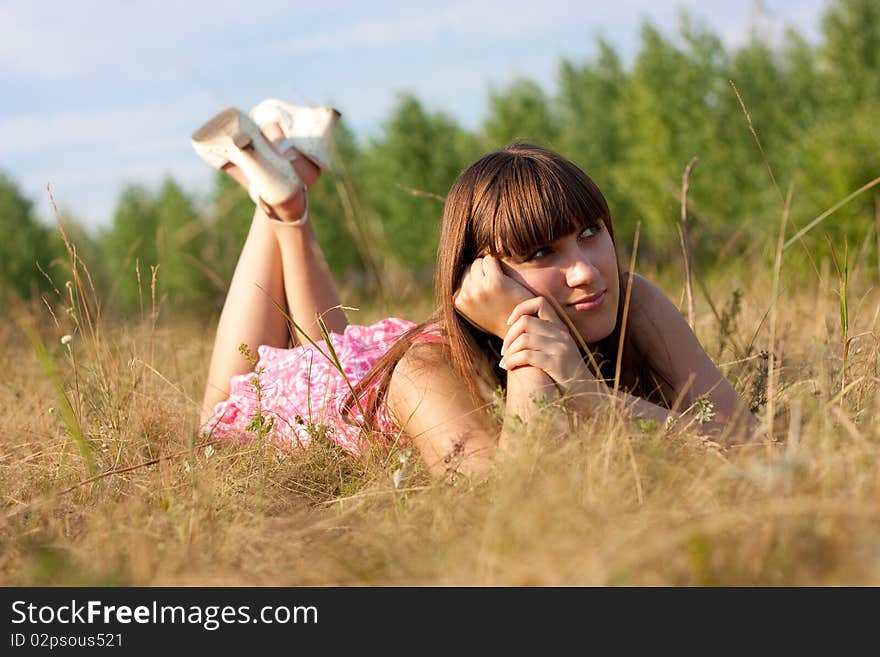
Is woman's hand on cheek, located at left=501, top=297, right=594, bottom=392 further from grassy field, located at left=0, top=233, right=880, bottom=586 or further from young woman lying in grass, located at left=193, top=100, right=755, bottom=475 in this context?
grassy field, located at left=0, top=233, right=880, bottom=586

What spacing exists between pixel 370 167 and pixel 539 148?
19.1m

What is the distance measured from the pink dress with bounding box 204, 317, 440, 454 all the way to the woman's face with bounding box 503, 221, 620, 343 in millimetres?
767

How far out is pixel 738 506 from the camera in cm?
157

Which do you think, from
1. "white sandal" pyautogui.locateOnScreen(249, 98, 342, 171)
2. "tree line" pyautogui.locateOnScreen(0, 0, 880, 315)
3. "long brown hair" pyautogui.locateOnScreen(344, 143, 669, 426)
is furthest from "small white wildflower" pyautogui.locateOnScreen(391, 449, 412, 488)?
"tree line" pyautogui.locateOnScreen(0, 0, 880, 315)

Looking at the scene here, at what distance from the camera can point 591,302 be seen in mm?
2436

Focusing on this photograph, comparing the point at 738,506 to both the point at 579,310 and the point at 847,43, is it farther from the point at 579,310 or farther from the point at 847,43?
the point at 847,43

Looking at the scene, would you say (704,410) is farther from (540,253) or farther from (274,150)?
(274,150)

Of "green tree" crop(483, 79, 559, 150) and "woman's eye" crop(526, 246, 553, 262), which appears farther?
"green tree" crop(483, 79, 559, 150)

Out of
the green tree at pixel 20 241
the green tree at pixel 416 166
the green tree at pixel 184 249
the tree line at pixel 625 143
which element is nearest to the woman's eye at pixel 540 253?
the tree line at pixel 625 143

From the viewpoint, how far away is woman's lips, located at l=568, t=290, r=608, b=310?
7.97ft

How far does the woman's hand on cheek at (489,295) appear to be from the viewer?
2391 mm

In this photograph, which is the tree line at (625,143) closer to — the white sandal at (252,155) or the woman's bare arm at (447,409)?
the white sandal at (252,155)

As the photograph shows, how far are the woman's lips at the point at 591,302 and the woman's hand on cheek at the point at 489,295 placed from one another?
0.43 feet

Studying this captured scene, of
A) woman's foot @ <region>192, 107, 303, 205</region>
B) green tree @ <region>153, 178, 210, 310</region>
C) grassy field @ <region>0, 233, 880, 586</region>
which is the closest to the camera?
grassy field @ <region>0, 233, 880, 586</region>
